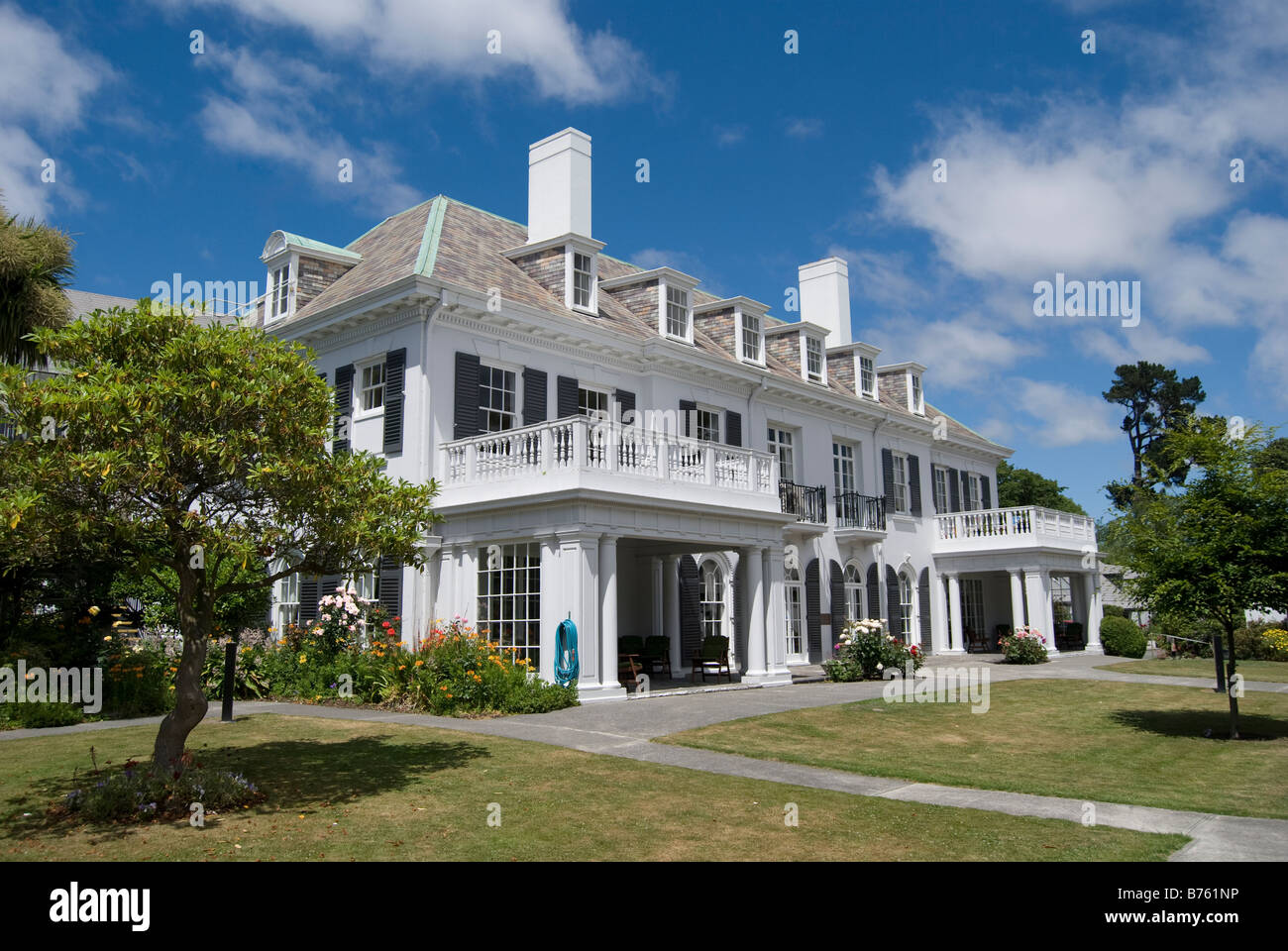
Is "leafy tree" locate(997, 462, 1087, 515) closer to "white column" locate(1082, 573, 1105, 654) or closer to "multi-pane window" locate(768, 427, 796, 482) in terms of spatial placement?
"white column" locate(1082, 573, 1105, 654)

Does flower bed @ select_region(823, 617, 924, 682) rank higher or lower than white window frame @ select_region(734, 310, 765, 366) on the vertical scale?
lower

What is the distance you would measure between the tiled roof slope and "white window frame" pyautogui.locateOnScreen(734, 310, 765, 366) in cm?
42

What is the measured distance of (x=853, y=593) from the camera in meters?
27.1

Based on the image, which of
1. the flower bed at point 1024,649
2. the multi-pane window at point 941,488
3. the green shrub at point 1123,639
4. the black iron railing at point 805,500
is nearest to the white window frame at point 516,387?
the black iron railing at point 805,500

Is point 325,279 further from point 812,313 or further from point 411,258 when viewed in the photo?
point 812,313

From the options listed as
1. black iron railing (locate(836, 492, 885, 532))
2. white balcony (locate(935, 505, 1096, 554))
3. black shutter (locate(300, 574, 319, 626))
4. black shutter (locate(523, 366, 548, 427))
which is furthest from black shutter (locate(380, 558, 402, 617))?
white balcony (locate(935, 505, 1096, 554))

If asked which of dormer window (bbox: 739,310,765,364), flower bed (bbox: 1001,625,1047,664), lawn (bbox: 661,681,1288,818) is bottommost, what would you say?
lawn (bbox: 661,681,1288,818)

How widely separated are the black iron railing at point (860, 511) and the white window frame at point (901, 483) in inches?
56.9

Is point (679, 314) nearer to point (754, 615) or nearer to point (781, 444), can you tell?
point (781, 444)

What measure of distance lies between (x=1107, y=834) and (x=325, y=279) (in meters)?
19.7

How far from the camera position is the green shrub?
28.5 metres
